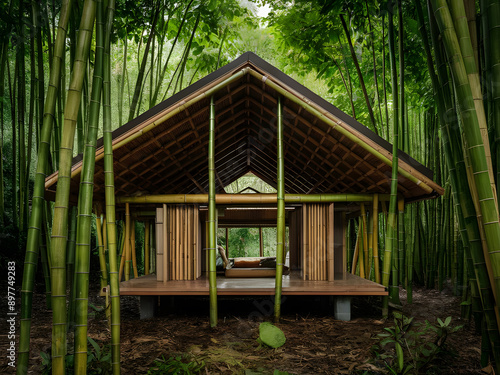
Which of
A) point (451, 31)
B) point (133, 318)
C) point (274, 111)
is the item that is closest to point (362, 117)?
point (274, 111)

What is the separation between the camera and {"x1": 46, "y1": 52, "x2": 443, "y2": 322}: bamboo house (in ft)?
12.3

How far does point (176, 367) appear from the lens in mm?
2529

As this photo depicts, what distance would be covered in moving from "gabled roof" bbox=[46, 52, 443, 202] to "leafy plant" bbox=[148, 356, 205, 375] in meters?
2.06

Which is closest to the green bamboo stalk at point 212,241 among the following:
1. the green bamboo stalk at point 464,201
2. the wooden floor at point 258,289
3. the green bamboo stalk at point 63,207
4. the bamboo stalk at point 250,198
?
the wooden floor at point 258,289

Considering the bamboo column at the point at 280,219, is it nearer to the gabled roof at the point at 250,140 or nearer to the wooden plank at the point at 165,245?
the gabled roof at the point at 250,140

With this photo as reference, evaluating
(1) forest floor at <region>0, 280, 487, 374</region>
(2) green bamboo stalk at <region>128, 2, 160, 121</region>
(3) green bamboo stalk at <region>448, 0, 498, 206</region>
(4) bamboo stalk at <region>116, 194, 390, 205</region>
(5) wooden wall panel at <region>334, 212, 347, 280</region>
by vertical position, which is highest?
(2) green bamboo stalk at <region>128, 2, 160, 121</region>

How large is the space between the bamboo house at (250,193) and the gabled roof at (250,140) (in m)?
0.01

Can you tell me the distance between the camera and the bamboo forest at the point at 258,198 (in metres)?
1.80

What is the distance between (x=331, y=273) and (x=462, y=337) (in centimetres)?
154

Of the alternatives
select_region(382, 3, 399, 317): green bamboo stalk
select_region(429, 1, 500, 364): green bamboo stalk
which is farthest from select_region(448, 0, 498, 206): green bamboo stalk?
select_region(382, 3, 399, 317): green bamboo stalk

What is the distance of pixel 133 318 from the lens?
14.8ft

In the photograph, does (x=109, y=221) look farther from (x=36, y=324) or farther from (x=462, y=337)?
(x=462, y=337)

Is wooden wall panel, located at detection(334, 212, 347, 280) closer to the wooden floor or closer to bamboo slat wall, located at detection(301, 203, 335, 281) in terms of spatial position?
bamboo slat wall, located at detection(301, 203, 335, 281)

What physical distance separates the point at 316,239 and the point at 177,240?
1761 millimetres
